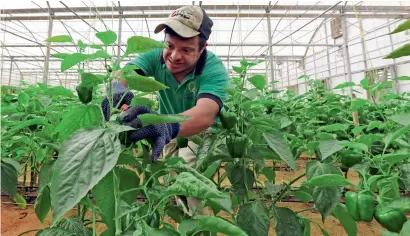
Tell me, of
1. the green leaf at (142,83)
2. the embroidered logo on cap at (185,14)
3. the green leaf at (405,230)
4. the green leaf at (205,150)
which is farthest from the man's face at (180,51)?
the green leaf at (405,230)

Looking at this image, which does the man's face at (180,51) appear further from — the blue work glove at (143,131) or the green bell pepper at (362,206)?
the green bell pepper at (362,206)

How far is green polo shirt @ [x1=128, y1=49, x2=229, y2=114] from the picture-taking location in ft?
5.91

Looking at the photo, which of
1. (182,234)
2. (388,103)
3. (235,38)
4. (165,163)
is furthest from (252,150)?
(235,38)

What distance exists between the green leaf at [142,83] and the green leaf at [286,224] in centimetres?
71

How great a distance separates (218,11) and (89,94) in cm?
1030

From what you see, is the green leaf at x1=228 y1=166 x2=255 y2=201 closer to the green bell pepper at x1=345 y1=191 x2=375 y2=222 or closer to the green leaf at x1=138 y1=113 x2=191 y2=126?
the green bell pepper at x1=345 y1=191 x2=375 y2=222

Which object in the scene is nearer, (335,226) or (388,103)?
(335,226)

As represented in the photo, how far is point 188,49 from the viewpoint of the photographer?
1.64 metres

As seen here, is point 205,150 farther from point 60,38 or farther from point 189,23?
point 189,23

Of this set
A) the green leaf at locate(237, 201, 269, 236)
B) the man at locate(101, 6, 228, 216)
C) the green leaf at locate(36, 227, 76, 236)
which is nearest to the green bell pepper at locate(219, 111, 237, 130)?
the man at locate(101, 6, 228, 216)

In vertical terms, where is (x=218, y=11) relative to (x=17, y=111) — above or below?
above

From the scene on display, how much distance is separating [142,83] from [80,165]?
311mm

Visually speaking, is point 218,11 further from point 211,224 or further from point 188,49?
point 211,224

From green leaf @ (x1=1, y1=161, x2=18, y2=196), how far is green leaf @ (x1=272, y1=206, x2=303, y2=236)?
1007 mm
